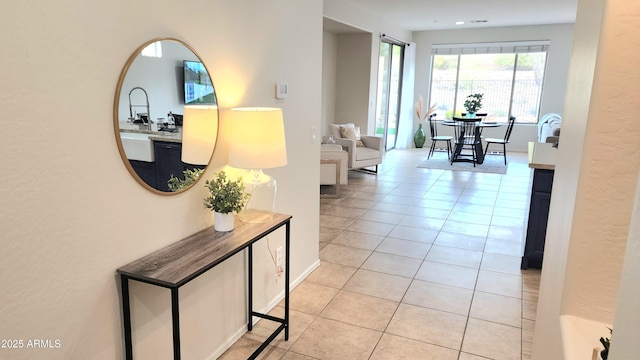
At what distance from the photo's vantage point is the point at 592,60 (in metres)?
1.09

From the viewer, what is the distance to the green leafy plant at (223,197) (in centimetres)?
197

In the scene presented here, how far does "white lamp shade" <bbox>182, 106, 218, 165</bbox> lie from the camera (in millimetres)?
1921

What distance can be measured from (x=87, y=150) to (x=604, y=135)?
1568mm

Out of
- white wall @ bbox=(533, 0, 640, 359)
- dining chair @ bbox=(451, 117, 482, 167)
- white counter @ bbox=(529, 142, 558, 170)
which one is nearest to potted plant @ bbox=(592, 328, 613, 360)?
white wall @ bbox=(533, 0, 640, 359)

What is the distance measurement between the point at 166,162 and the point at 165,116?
20 centimetres

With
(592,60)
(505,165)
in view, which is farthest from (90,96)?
(505,165)

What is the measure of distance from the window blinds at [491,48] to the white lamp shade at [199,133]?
30.2ft

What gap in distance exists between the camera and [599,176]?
41.9 inches

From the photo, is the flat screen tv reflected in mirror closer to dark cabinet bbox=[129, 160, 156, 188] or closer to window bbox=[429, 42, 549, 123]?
dark cabinet bbox=[129, 160, 156, 188]

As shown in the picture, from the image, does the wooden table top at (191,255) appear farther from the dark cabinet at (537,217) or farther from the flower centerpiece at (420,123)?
the flower centerpiece at (420,123)

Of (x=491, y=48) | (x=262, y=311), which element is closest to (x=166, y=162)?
(x=262, y=311)

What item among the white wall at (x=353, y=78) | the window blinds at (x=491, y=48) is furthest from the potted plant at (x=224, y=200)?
the window blinds at (x=491, y=48)

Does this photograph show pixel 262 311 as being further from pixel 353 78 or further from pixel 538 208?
pixel 353 78

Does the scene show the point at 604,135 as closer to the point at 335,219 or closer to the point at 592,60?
the point at 592,60
